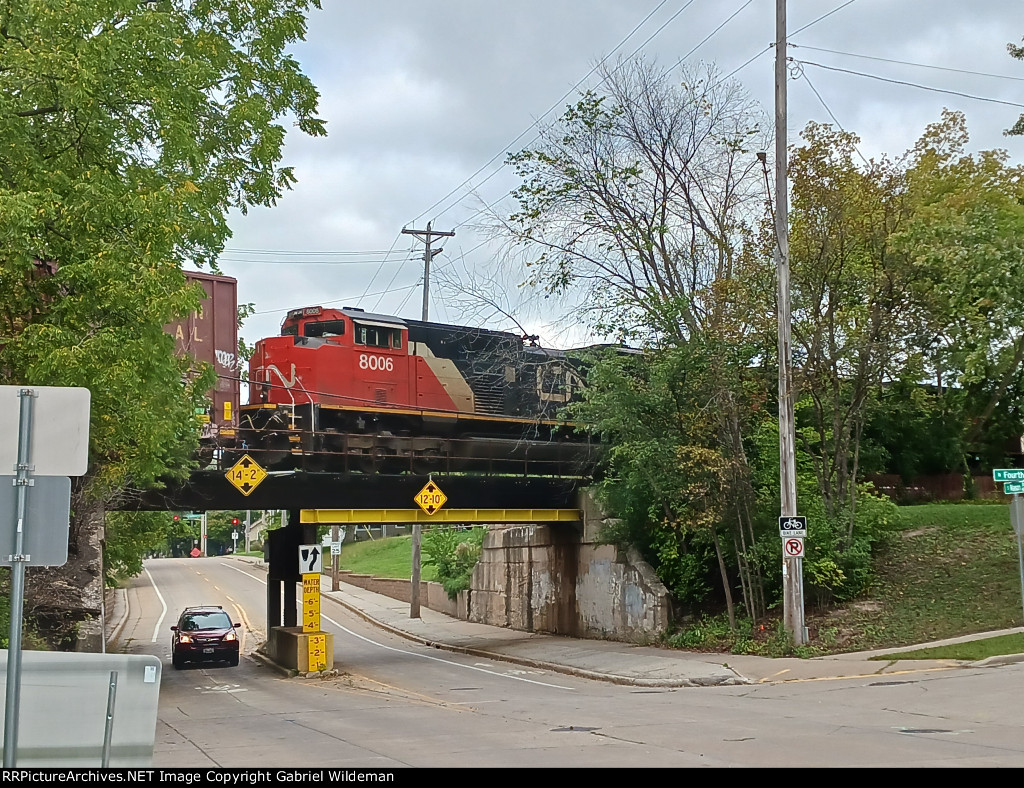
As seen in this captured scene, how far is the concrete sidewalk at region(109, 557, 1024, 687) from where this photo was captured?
756 inches

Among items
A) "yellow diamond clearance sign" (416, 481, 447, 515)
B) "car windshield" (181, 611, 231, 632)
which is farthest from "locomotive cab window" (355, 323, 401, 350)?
"car windshield" (181, 611, 231, 632)

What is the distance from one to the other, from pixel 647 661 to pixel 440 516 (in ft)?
26.4

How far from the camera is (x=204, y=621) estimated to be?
97.1 ft

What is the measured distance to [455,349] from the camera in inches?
1256

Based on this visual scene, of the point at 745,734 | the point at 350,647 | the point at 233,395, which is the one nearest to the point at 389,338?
the point at 233,395

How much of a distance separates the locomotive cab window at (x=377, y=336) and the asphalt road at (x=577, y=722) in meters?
9.35

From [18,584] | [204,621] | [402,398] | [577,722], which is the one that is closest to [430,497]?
[402,398]

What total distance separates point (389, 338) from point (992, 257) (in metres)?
16.2

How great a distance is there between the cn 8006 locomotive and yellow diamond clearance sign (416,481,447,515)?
1.07 m

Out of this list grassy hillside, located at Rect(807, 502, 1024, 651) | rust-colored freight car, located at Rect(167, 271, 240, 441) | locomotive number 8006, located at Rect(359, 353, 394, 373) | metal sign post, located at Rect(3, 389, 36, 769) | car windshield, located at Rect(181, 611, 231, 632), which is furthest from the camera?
car windshield, located at Rect(181, 611, 231, 632)

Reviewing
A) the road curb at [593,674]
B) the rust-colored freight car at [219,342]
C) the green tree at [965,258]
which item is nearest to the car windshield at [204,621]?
the rust-colored freight car at [219,342]

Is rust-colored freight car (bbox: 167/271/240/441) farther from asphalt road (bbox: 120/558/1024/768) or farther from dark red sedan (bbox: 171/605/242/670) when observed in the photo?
asphalt road (bbox: 120/558/1024/768)

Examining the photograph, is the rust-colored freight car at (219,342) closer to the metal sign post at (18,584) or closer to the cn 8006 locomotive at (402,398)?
the cn 8006 locomotive at (402,398)

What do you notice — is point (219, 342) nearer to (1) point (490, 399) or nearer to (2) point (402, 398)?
(2) point (402, 398)
